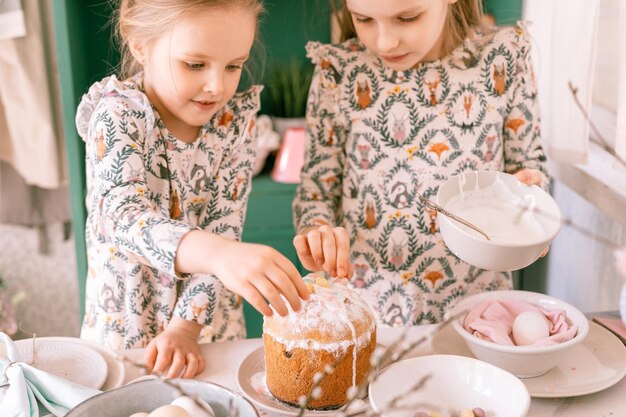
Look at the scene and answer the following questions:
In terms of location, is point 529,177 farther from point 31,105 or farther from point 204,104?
point 31,105

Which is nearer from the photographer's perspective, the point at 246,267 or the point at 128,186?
the point at 246,267

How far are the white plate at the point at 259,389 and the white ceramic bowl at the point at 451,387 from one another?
0.06 metres

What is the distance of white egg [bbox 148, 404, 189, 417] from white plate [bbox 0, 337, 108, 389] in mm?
235

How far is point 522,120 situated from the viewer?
1.50 metres

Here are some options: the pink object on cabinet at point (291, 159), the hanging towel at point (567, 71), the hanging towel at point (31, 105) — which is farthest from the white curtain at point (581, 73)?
the hanging towel at point (31, 105)

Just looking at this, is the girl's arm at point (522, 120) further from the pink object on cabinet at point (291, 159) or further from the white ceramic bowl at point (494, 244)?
the pink object on cabinet at point (291, 159)

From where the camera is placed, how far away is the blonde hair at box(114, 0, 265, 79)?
1160 millimetres

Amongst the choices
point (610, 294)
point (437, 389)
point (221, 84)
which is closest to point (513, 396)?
point (437, 389)

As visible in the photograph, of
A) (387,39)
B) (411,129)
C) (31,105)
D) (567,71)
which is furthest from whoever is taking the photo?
(31,105)

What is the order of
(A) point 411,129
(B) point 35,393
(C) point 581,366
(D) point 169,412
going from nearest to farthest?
(D) point 169,412, (B) point 35,393, (C) point 581,366, (A) point 411,129

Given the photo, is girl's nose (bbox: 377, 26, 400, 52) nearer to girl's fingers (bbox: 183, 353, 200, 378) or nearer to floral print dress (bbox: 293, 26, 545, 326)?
floral print dress (bbox: 293, 26, 545, 326)

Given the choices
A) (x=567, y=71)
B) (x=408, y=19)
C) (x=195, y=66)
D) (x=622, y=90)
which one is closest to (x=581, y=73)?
(x=567, y=71)

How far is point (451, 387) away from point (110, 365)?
20.4 inches

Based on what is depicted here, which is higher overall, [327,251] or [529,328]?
[327,251]
